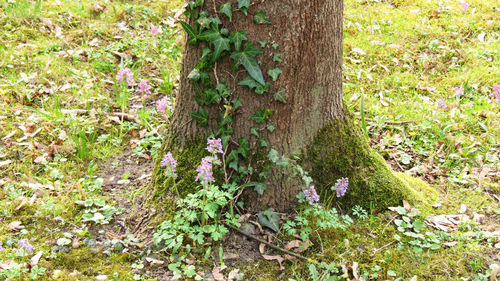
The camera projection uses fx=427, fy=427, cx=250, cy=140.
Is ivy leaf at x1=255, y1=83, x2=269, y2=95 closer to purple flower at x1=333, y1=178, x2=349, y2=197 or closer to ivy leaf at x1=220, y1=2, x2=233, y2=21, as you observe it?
ivy leaf at x1=220, y1=2, x2=233, y2=21

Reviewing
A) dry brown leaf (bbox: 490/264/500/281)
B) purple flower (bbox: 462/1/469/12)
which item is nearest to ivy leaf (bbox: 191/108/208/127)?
dry brown leaf (bbox: 490/264/500/281)

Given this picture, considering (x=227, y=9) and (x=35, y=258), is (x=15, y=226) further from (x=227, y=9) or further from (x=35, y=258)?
(x=227, y=9)

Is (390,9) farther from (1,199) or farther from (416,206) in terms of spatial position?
(1,199)

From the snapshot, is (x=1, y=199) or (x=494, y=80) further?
(x=494, y=80)

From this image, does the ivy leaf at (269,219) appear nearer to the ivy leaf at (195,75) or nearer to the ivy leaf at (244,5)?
the ivy leaf at (195,75)

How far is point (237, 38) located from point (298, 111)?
610mm

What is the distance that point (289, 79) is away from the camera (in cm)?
258

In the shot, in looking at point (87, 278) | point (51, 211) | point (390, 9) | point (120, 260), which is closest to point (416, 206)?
point (120, 260)

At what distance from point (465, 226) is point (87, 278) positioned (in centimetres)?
243

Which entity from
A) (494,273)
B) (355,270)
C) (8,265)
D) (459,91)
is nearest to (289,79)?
(355,270)

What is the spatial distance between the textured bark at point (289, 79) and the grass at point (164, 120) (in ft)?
1.97

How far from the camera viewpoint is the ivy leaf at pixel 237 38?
7.97ft

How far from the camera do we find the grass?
104 inches

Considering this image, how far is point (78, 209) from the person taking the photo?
2.93 meters
